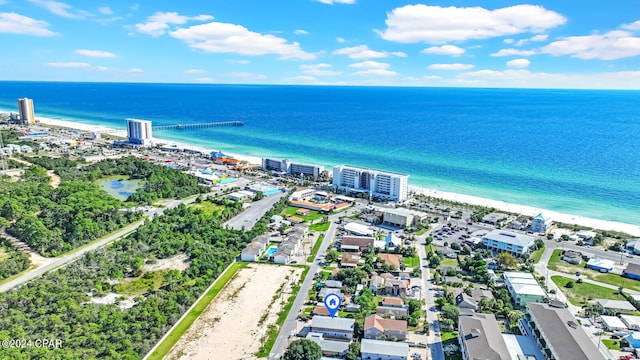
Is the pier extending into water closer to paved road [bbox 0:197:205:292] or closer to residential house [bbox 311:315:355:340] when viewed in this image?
paved road [bbox 0:197:205:292]

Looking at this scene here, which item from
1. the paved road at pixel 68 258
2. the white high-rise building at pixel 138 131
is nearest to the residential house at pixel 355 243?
the paved road at pixel 68 258

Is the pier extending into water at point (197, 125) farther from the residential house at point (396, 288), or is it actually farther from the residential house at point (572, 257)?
the residential house at point (572, 257)

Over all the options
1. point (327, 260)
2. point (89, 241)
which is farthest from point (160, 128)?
point (327, 260)

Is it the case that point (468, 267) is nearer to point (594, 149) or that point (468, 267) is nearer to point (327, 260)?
point (327, 260)

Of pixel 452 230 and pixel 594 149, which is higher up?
pixel 594 149

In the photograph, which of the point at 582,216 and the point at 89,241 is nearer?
the point at 89,241

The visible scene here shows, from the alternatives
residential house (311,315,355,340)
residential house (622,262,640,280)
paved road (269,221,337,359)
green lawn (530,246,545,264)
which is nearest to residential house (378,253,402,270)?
paved road (269,221,337,359)
